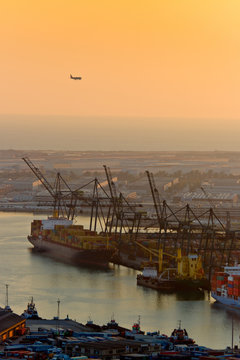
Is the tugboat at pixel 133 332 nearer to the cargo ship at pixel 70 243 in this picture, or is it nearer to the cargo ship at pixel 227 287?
the cargo ship at pixel 227 287

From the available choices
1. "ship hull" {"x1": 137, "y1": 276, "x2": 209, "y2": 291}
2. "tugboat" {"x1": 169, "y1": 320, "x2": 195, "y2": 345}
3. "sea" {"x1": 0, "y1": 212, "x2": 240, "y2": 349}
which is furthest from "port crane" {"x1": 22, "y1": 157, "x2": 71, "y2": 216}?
"tugboat" {"x1": 169, "y1": 320, "x2": 195, "y2": 345}

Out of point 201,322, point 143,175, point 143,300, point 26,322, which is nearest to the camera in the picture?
point 26,322

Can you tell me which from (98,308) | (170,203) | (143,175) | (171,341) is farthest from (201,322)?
(143,175)

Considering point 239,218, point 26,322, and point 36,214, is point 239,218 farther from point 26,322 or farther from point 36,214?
point 26,322

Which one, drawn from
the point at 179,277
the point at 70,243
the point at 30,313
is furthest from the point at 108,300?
the point at 70,243

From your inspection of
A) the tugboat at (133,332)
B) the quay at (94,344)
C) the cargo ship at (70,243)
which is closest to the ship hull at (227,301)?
the quay at (94,344)

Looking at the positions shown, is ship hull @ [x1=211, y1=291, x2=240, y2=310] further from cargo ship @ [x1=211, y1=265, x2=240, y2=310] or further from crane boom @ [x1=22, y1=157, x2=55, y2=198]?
crane boom @ [x1=22, y1=157, x2=55, y2=198]

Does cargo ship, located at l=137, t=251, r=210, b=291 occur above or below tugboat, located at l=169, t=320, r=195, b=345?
above
